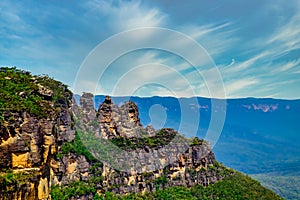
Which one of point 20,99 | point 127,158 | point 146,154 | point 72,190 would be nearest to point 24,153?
point 20,99

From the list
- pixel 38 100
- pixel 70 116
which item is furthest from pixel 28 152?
pixel 70 116

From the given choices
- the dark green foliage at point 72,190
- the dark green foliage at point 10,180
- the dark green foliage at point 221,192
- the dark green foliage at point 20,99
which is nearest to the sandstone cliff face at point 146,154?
the dark green foliage at point 221,192

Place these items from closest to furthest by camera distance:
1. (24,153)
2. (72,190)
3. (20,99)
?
(24,153), (20,99), (72,190)

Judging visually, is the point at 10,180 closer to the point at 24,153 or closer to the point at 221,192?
the point at 24,153

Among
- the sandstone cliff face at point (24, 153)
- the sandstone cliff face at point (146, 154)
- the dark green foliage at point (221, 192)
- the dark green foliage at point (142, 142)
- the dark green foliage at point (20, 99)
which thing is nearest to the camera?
the sandstone cliff face at point (24, 153)

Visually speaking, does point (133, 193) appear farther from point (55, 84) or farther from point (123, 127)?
point (55, 84)

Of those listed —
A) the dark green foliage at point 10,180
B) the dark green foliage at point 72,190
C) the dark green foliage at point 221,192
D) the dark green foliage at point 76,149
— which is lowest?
the dark green foliage at point 221,192

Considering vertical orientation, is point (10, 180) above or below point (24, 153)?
below

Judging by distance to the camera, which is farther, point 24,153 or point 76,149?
point 76,149

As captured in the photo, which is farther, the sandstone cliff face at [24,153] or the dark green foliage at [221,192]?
the dark green foliage at [221,192]

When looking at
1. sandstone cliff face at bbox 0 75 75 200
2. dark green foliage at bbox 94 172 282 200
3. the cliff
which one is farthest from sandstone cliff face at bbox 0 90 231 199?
sandstone cliff face at bbox 0 75 75 200

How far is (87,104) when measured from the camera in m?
54.1

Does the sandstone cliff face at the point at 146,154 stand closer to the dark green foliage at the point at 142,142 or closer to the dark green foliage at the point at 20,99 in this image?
the dark green foliage at the point at 142,142

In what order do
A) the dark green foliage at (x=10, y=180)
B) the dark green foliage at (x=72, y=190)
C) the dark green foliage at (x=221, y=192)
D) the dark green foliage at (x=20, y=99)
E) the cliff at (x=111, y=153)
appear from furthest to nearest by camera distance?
the dark green foliage at (x=221, y=192)
the cliff at (x=111, y=153)
the dark green foliage at (x=72, y=190)
the dark green foliage at (x=20, y=99)
the dark green foliage at (x=10, y=180)
